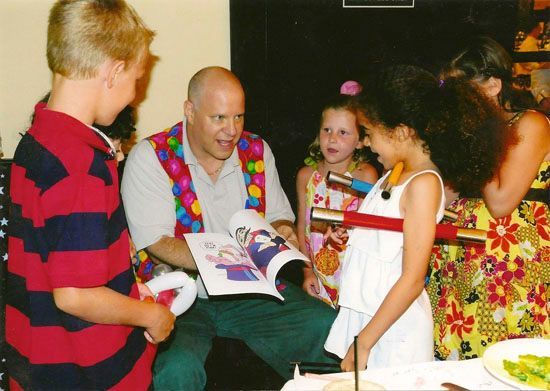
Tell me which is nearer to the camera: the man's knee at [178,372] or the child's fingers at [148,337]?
the child's fingers at [148,337]

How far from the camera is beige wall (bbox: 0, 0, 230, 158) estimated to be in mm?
2188

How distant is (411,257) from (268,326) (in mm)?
734

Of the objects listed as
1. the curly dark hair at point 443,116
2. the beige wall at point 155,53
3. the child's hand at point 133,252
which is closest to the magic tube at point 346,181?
the curly dark hair at point 443,116

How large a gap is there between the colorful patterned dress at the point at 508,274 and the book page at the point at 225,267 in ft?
2.28

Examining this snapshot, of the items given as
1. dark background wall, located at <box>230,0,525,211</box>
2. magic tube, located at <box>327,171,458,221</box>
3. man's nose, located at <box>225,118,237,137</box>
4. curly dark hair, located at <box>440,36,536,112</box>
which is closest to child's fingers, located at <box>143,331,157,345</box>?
magic tube, located at <box>327,171,458,221</box>

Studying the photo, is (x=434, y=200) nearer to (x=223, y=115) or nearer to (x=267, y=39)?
(x=223, y=115)

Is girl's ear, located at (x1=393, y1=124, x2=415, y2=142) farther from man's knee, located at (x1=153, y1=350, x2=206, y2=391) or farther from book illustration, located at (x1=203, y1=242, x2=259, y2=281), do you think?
man's knee, located at (x1=153, y1=350, x2=206, y2=391)

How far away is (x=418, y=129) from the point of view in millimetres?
1554

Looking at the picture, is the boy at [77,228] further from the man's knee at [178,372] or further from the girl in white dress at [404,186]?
the girl in white dress at [404,186]

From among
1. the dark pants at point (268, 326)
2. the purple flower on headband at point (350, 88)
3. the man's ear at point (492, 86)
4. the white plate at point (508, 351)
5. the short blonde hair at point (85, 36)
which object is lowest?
the dark pants at point (268, 326)

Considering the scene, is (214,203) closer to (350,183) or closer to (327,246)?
(327,246)

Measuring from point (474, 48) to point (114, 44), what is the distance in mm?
1183

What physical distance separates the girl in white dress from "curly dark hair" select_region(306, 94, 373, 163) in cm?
64

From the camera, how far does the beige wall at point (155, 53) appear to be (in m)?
2.19
